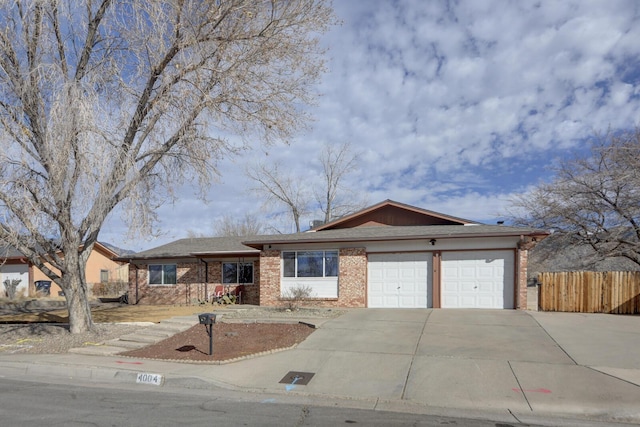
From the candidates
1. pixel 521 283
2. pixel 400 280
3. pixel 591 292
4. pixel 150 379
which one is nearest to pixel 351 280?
pixel 400 280

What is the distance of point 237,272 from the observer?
21938mm

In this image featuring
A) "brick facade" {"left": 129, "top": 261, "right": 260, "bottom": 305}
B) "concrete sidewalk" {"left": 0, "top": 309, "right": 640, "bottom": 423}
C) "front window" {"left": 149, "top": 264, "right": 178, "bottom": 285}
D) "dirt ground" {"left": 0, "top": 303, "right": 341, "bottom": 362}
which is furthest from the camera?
"front window" {"left": 149, "top": 264, "right": 178, "bottom": 285}

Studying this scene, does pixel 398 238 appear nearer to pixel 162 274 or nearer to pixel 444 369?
pixel 444 369

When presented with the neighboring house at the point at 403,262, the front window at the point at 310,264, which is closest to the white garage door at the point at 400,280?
the neighboring house at the point at 403,262

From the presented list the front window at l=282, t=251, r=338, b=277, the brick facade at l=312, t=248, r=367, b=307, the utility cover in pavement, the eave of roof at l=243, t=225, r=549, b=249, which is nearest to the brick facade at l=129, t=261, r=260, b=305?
the front window at l=282, t=251, r=338, b=277

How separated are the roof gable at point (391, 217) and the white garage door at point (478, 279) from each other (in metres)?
3.24

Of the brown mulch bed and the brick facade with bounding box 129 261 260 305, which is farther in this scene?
the brick facade with bounding box 129 261 260 305

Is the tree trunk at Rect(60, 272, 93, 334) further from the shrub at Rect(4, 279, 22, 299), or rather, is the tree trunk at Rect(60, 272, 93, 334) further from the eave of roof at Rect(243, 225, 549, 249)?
the shrub at Rect(4, 279, 22, 299)

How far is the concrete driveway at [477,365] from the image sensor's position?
6.64 m

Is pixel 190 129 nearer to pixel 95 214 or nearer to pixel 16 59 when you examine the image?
pixel 95 214

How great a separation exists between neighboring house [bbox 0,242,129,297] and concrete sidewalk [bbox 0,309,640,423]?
17665mm

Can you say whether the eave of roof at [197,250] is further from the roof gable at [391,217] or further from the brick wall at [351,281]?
the brick wall at [351,281]

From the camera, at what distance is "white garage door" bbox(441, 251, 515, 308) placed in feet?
52.1

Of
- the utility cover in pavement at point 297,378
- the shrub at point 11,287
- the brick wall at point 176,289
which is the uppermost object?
the utility cover in pavement at point 297,378
